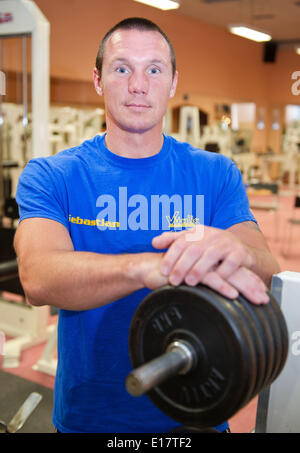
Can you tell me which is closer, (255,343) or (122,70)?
(255,343)

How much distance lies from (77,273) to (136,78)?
47 cm

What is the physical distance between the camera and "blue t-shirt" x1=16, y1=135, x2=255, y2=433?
3.64 ft

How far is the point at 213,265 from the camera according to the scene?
0.74 metres

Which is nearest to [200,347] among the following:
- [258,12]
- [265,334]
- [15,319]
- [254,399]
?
[265,334]

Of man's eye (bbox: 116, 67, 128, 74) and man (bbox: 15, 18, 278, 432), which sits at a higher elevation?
man's eye (bbox: 116, 67, 128, 74)

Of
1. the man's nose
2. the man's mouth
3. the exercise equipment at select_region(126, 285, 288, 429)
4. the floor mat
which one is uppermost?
the man's nose

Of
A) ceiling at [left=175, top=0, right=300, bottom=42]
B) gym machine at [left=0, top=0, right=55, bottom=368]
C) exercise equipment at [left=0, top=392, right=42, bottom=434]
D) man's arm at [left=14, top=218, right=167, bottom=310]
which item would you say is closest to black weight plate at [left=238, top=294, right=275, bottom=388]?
man's arm at [left=14, top=218, right=167, bottom=310]

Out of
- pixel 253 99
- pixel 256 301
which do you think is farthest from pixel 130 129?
pixel 253 99

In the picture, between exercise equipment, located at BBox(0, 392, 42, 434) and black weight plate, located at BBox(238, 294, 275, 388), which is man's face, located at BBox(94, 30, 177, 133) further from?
exercise equipment, located at BBox(0, 392, 42, 434)

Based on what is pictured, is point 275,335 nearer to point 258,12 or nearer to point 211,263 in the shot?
point 211,263

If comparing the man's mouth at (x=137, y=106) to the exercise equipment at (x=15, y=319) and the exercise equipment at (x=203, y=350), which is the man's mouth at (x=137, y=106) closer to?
the exercise equipment at (x=203, y=350)

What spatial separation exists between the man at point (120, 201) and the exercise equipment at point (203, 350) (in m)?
0.27

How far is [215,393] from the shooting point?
729 mm

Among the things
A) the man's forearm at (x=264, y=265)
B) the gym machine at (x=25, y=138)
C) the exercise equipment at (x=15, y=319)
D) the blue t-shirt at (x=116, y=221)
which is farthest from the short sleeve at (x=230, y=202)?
the exercise equipment at (x=15, y=319)
